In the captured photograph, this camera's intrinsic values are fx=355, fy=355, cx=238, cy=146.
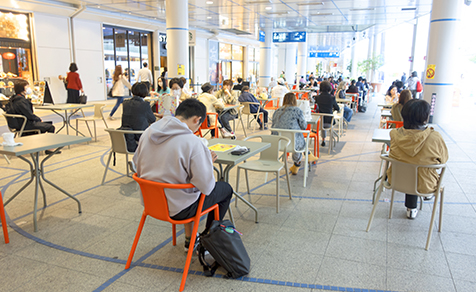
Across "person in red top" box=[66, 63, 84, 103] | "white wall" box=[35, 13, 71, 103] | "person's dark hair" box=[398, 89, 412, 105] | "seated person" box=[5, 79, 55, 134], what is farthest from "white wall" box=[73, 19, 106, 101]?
"person's dark hair" box=[398, 89, 412, 105]

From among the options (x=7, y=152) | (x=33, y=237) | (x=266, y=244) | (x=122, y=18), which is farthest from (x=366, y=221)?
(x=122, y=18)

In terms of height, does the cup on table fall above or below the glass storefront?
below

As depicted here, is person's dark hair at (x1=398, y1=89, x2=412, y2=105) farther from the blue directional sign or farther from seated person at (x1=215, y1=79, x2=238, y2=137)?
the blue directional sign

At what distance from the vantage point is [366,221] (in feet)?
11.7

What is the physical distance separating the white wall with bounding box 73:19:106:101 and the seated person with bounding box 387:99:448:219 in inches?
520

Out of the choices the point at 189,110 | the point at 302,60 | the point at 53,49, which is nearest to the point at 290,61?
the point at 302,60

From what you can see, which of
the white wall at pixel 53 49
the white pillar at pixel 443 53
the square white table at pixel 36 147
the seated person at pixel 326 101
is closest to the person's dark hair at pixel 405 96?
the seated person at pixel 326 101

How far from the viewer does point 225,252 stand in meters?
2.52

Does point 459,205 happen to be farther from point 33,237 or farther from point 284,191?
point 33,237

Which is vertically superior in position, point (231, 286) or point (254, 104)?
point (254, 104)

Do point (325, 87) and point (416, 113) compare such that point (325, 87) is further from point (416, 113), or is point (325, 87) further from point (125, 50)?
point (125, 50)

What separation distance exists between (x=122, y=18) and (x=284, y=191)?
1288 cm

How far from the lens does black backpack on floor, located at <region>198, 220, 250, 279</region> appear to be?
98.9 inches

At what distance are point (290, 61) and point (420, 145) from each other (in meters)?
21.8
